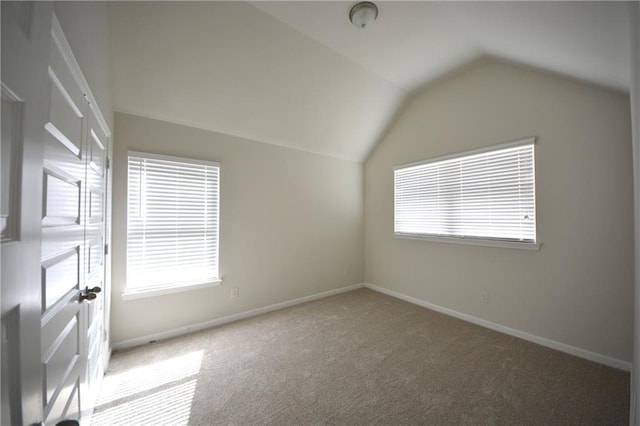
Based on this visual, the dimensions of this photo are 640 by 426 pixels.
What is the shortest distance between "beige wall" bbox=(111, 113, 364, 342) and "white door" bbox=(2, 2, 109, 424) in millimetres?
904

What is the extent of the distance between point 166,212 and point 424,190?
331 cm

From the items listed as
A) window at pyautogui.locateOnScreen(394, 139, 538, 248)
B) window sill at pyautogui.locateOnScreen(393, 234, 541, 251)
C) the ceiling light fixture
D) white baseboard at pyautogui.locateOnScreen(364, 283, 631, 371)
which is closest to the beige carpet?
white baseboard at pyautogui.locateOnScreen(364, 283, 631, 371)

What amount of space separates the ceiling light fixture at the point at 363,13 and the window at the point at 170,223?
6.71 ft

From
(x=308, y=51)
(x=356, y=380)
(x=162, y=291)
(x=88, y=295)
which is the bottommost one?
(x=356, y=380)

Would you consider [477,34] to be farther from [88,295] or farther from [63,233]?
[88,295]

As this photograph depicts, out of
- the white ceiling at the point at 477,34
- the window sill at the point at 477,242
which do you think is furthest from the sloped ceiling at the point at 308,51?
the window sill at the point at 477,242

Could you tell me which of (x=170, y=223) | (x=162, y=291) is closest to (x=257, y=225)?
(x=170, y=223)

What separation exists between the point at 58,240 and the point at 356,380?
6.72 feet

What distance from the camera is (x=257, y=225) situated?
10.6 ft

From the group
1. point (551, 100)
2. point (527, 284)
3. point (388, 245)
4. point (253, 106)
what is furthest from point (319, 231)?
point (551, 100)

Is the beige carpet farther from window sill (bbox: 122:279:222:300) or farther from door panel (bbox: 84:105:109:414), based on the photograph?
window sill (bbox: 122:279:222:300)

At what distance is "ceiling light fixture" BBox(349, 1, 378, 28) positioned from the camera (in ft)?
6.46

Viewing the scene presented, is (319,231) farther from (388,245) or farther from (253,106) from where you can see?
(253,106)

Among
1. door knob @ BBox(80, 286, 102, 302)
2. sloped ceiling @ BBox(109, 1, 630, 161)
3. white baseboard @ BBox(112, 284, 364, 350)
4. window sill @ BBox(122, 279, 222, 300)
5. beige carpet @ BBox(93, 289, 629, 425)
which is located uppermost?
sloped ceiling @ BBox(109, 1, 630, 161)
